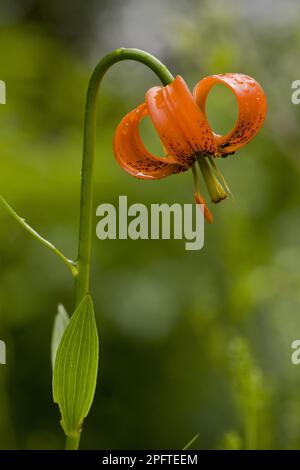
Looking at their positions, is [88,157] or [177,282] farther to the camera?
[177,282]

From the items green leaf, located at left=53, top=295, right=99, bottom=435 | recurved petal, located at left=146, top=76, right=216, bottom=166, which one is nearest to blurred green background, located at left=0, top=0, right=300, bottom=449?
green leaf, located at left=53, top=295, right=99, bottom=435

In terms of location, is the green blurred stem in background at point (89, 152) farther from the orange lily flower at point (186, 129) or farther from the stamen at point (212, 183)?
the stamen at point (212, 183)

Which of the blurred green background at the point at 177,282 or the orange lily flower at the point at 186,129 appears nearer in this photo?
the orange lily flower at the point at 186,129

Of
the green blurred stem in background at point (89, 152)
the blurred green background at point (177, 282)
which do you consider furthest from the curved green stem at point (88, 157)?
the blurred green background at point (177, 282)

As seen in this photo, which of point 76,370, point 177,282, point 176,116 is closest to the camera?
point 176,116

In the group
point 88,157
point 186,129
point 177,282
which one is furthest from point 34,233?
point 177,282

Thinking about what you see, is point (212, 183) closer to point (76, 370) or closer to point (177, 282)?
point (76, 370)

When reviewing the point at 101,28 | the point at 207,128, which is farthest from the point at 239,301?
the point at 101,28
